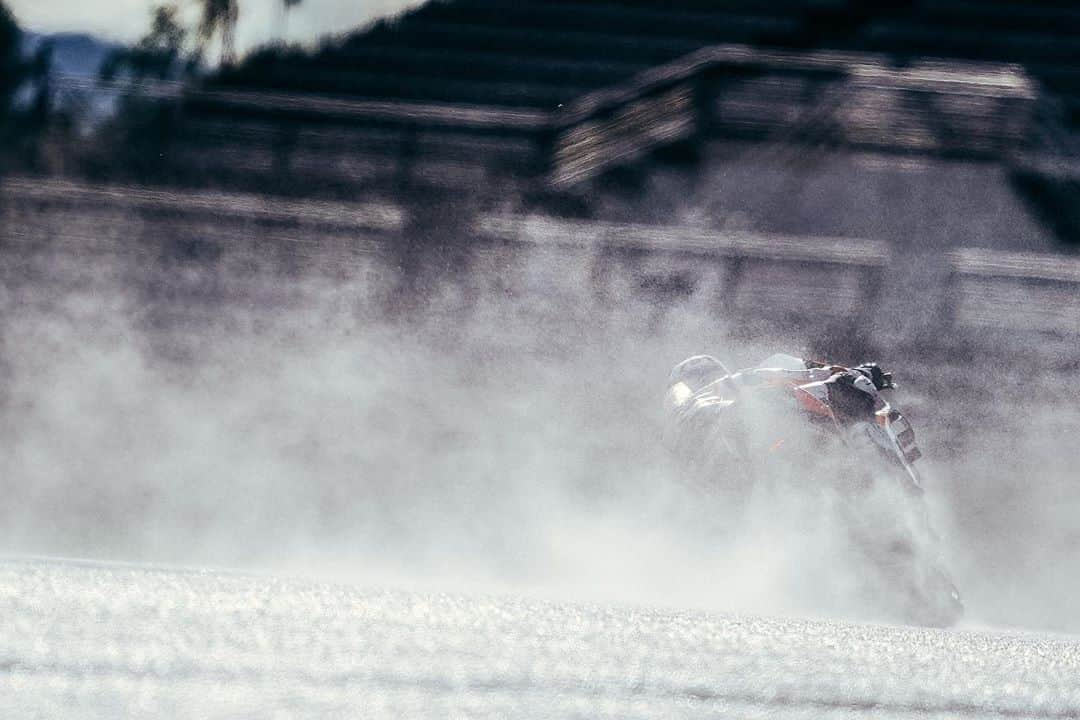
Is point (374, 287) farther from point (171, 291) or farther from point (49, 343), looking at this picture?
point (49, 343)

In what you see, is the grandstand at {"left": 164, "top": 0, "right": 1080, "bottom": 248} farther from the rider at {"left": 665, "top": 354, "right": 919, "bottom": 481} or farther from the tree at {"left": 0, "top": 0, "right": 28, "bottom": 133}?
the rider at {"left": 665, "top": 354, "right": 919, "bottom": 481}

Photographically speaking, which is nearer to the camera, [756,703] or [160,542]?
[756,703]

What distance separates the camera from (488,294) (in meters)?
3.57

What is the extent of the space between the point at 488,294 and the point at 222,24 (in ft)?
5.20

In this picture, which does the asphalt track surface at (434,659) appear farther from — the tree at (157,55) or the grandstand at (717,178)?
the tree at (157,55)

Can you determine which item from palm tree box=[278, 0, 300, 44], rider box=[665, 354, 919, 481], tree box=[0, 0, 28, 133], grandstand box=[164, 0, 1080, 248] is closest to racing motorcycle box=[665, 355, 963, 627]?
rider box=[665, 354, 919, 481]

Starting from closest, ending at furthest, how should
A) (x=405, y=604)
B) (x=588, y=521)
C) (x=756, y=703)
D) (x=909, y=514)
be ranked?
(x=756, y=703) < (x=405, y=604) < (x=909, y=514) < (x=588, y=521)

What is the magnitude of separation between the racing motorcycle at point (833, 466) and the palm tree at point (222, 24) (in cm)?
273

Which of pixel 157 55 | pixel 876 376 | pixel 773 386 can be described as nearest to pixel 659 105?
pixel 876 376

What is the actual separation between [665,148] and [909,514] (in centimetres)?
190

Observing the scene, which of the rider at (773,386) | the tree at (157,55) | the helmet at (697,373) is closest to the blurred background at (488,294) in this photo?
the tree at (157,55)

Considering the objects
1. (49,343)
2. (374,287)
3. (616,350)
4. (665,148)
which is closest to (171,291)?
(49,343)

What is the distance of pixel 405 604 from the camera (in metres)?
0.93

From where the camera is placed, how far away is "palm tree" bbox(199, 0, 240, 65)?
12.6 ft
